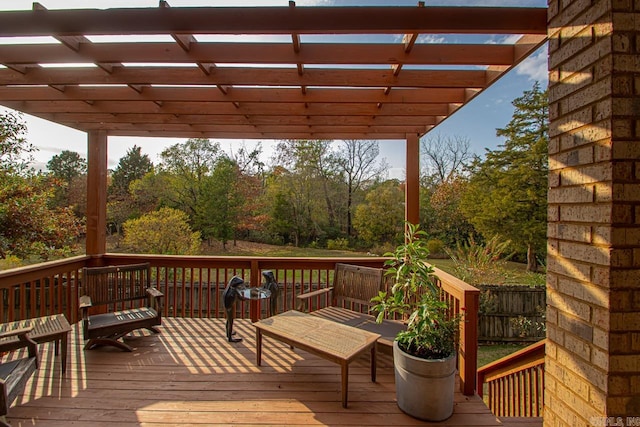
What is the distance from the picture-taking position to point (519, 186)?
10648 millimetres

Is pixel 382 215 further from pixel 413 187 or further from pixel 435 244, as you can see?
pixel 413 187

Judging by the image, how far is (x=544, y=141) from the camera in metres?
10.3

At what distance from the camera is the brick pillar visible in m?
1.32

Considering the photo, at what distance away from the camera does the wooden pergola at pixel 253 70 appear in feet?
6.56

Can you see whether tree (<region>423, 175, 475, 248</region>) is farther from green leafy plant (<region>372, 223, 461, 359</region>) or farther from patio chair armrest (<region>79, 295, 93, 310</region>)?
patio chair armrest (<region>79, 295, 93, 310</region>)

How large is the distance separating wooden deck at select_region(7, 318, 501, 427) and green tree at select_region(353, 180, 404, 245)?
9.96 m

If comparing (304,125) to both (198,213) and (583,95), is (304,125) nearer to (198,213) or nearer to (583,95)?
(583,95)

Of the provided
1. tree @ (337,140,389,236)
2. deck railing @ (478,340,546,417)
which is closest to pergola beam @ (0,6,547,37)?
deck railing @ (478,340,546,417)

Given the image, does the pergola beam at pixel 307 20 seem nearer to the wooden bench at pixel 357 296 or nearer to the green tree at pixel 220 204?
the wooden bench at pixel 357 296

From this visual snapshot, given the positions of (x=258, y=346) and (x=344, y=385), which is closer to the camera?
(x=344, y=385)

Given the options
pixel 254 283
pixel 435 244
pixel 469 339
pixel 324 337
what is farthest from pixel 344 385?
pixel 435 244

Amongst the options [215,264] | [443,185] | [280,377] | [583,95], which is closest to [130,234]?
[215,264]

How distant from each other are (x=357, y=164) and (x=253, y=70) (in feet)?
39.9

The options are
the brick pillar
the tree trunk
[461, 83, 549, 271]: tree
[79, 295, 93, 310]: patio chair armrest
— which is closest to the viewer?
the brick pillar
